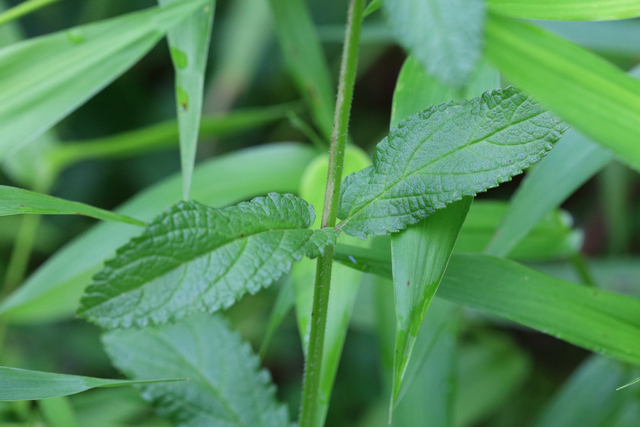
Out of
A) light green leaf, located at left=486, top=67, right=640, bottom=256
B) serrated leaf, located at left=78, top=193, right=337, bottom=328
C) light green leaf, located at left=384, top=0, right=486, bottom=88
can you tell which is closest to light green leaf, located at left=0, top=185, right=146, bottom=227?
serrated leaf, located at left=78, top=193, right=337, bottom=328

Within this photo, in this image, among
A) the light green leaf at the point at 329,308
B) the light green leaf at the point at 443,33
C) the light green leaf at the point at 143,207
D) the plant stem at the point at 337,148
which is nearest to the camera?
the light green leaf at the point at 443,33

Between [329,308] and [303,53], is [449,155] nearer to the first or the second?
[329,308]

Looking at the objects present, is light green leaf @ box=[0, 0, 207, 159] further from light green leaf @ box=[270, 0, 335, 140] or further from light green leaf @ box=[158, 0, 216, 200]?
light green leaf @ box=[270, 0, 335, 140]

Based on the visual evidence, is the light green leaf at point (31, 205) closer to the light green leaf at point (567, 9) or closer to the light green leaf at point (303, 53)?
the light green leaf at point (567, 9)

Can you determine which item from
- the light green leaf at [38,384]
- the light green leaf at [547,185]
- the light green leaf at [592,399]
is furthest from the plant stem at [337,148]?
the light green leaf at [592,399]

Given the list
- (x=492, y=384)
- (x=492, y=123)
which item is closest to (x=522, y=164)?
(x=492, y=123)

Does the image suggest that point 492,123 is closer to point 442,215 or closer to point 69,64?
point 442,215
